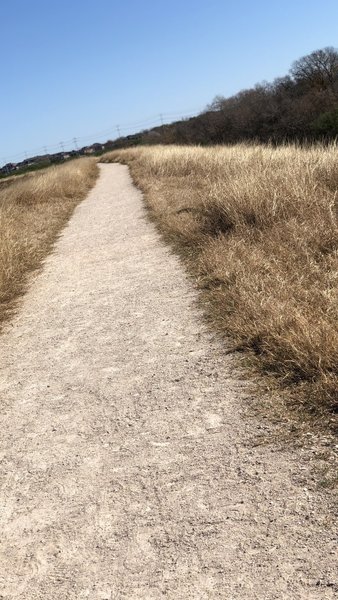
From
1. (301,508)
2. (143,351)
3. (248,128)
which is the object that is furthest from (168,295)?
(248,128)

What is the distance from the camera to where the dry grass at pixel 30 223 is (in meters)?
6.05

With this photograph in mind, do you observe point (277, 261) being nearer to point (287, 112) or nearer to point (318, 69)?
point (287, 112)

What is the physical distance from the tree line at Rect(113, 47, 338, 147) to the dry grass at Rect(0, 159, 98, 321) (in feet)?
35.0

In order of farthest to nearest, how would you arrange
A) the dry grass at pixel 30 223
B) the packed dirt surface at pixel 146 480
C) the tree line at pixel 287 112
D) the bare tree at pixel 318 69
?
the bare tree at pixel 318 69 < the tree line at pixel 287 112 < the dry grass at pixel 30 223 < the packed dirt surface at pixel 146 480

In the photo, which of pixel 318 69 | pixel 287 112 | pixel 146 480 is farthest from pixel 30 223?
pixel 318 69

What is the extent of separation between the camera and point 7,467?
8.32 ft

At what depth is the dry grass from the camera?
605 cm

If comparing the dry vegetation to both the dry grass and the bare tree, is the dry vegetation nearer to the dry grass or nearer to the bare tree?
the dry grass

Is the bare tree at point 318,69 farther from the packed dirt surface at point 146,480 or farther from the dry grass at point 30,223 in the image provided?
the packed dirt surface at point 146,480

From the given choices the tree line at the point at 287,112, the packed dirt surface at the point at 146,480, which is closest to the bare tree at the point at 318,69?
the tree line at the point at 287,112

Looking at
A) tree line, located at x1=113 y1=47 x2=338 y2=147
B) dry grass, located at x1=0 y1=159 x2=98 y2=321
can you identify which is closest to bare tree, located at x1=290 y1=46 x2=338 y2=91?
tree line, located at x1=113 y1=47 x2=338 y2=147

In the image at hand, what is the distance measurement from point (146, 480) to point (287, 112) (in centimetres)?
2997

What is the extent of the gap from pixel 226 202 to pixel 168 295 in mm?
2232

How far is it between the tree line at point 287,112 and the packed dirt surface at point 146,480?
20.6 meters
